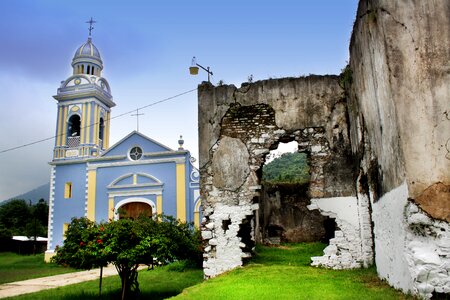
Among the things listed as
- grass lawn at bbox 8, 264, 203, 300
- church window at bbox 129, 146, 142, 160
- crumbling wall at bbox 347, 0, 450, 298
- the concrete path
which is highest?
church window at bbox 129, 146, 142, 160

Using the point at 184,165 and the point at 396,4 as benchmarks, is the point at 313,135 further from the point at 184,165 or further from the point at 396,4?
the point at 184,165

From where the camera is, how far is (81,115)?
22.8 meters

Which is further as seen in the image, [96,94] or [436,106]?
[96,94]

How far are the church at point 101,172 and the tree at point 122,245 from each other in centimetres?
1009

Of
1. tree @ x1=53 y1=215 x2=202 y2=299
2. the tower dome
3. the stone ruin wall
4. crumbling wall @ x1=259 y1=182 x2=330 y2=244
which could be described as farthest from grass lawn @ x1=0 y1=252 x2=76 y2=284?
the tower dome

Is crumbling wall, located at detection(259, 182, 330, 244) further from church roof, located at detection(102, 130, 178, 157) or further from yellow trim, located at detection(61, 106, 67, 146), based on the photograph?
yellow trim, located at detection(61, 106, 67, 146)

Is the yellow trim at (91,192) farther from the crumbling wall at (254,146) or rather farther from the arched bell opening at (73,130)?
the crumbling wall at (254,146)

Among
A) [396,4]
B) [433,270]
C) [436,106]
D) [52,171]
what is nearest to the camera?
[433,270]

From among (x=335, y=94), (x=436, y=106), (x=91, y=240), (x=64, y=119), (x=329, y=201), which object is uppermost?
(x=64, y=119)

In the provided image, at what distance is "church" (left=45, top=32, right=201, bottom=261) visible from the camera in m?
20.2

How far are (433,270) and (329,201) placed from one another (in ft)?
13.7

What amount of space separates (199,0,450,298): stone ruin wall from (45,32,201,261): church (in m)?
9.92

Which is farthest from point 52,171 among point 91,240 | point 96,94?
point 91,240

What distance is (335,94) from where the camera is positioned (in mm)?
9766
